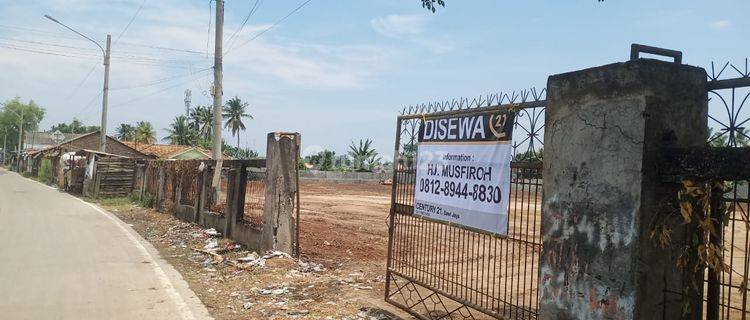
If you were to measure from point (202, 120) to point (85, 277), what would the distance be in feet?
255

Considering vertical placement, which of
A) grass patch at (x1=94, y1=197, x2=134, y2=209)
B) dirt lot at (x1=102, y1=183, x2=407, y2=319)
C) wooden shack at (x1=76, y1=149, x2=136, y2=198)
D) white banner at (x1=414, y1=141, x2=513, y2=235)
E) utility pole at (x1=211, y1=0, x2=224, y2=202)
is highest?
utility pole at (x1=211, y1=0, x2=224, y2=202)

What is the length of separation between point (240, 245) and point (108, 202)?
51.0 ft

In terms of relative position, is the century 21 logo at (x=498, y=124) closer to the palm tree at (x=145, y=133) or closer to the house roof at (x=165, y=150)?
the house roof at (x=165, y=150)

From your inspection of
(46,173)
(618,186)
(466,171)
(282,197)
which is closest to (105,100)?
(46,173)

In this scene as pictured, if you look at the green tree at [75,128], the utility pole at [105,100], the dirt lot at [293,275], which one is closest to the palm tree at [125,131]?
the green tree at [75,128]

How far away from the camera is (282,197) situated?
10.1 m

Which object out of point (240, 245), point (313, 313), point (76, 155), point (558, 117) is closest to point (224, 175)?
point (240, 245)

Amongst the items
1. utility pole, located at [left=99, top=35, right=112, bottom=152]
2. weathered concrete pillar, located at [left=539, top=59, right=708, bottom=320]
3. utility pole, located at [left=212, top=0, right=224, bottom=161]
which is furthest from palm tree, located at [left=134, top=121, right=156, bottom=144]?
weathered concrete pillar, located at [left=539, top=59, right=708, bottom=320]

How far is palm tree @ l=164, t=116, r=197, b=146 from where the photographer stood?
81.8m

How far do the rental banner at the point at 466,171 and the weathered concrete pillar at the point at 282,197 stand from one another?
4.16 m

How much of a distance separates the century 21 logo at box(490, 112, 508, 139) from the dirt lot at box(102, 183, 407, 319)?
2668mm

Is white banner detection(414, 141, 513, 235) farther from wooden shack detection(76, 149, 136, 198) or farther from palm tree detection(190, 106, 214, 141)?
palm tree detection(190, 106, 214, 141)

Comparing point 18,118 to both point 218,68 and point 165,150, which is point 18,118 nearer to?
point 165,150

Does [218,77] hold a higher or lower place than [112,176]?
higher
